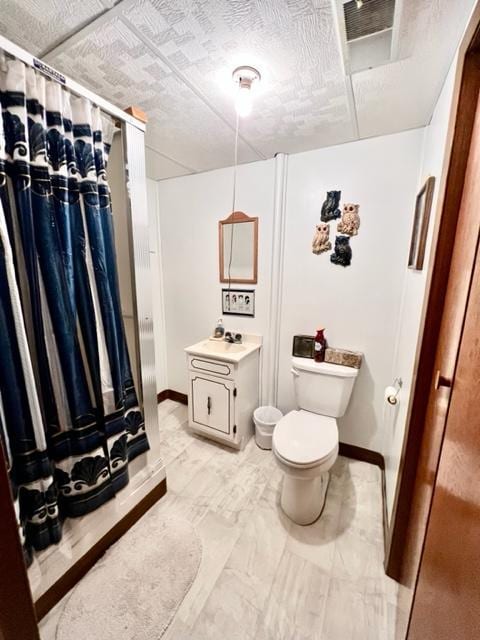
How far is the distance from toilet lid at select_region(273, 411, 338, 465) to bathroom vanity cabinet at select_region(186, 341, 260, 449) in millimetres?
425

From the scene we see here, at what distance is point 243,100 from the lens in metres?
1.18

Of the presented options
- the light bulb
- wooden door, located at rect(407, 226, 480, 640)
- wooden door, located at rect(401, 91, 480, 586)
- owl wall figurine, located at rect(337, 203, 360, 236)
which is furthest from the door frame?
owl wall figurine, located at rect(337, 203, 360, 236)

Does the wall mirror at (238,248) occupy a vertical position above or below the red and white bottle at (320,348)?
above

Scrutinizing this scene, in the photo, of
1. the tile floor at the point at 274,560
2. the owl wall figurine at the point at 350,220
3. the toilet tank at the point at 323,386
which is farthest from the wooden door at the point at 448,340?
the owl wall figurine at the point at 350,220

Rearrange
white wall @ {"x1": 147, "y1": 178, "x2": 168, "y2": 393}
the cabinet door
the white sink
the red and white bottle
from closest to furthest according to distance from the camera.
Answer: the red and white bottle < the cabinet door < the white sink < white wall @ {"x1": 147, "y1": 178, "x2": 168, "y2": 393}

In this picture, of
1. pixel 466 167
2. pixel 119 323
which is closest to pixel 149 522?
pixel 119 323

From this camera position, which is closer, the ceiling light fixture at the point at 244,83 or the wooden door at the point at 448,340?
the wooden door at the point at 448,340

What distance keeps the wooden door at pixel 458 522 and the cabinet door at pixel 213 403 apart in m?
1.31

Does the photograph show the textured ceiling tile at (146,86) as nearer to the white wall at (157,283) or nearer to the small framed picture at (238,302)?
the white wall at (157,283)

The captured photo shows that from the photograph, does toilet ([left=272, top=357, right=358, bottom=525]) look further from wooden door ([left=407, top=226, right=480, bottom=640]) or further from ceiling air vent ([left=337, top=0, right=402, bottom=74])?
ceiling air vent ([left=337, top=0, right=402, bottom=74])

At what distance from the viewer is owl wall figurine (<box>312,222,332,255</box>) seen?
1.79m

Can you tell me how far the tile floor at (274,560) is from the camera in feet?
3.38

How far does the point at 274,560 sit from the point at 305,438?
1.91ft

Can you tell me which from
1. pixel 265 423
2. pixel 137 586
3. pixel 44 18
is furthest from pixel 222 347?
pixel 44 18
